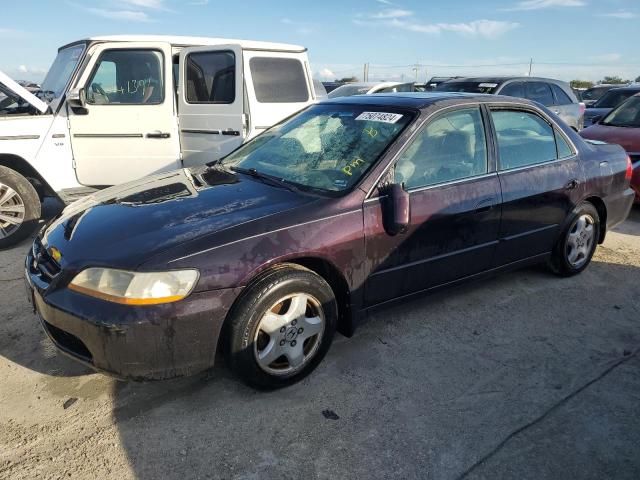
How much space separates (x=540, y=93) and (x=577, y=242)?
5.75 metres

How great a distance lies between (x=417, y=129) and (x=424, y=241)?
2.32ft

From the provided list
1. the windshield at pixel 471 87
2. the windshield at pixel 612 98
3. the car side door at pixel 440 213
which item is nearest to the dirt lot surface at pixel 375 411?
the car side door at pixel 440 213

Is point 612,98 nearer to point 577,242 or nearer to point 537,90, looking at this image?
point 537,90

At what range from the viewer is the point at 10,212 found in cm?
474

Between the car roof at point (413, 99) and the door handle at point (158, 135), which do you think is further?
the door handle at point (158, 135)

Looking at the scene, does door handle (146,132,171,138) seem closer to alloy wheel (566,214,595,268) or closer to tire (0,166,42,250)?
tire (0,166,42,250)

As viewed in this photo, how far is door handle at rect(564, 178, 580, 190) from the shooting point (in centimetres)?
385

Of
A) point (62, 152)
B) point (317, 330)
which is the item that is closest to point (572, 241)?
point (317, 330)

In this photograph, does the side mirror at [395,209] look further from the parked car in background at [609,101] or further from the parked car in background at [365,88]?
the parked car in background at [609,101]

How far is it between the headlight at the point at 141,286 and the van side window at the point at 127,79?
3676 mm

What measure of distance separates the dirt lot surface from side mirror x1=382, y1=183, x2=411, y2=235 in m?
0.83

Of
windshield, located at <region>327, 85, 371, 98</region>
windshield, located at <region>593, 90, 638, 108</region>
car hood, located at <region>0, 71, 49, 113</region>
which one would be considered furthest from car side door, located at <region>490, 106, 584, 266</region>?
windshield, located at <region>593, 90, 638, 108</region>

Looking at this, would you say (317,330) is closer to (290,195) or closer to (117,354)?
(290,195)

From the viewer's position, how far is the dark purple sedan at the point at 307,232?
2.29 m
